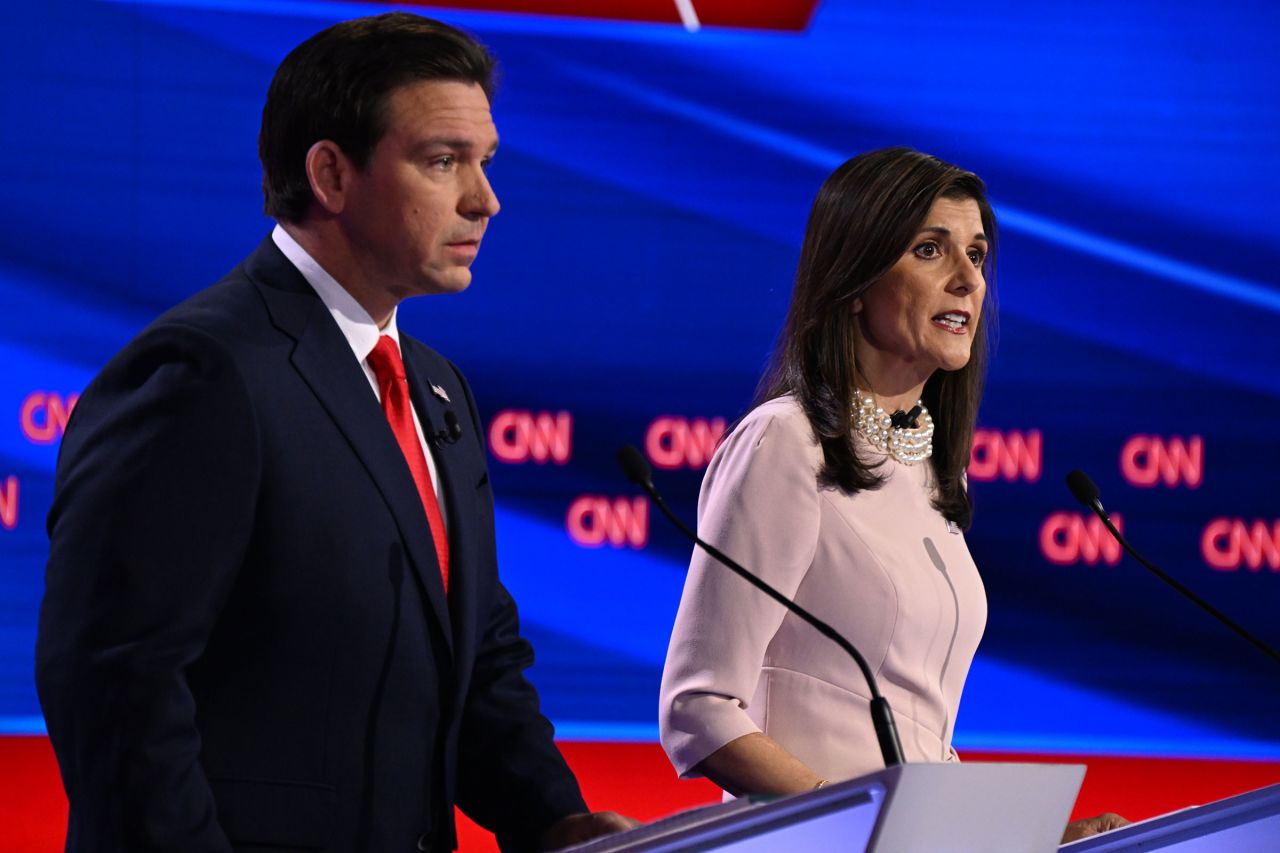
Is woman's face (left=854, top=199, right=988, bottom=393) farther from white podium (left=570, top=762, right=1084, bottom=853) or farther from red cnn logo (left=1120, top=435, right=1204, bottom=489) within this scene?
red cnn logo (left=1120, top=435, right=1204, bottom=489)

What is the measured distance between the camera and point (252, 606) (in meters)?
1.50

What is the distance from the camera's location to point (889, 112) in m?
3.62

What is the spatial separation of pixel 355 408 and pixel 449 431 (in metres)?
0.18

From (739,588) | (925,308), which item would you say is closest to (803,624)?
(739,588)

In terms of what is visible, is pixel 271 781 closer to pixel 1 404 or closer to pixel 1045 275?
pixel 1 404

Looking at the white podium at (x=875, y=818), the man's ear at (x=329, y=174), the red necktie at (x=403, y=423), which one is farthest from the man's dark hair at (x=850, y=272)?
the white podium at (x=875, y=818)

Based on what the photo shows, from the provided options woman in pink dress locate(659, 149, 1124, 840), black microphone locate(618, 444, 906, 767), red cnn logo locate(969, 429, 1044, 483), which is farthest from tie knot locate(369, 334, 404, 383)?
red cnn logo locate(969, 429, 1044, 483)

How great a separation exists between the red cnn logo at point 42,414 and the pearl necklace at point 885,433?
6.41ft

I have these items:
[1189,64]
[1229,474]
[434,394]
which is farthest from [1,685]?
[1189,64]

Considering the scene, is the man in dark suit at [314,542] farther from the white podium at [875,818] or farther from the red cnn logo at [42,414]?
the red cnn logo at [42,414]

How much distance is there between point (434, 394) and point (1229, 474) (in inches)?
92.7

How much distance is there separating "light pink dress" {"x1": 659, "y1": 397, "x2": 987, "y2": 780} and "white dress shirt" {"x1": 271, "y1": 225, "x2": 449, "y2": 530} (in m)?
0.40

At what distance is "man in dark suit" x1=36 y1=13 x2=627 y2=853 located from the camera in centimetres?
140

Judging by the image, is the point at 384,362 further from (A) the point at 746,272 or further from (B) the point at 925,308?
(A) the point at 746,272
